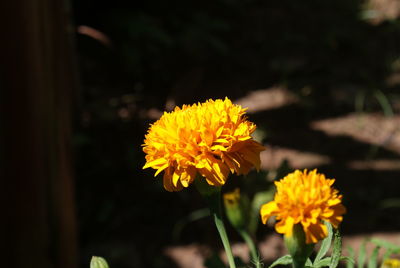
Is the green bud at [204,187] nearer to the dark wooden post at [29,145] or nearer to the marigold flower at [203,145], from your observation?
the marigold flower at [203,145]

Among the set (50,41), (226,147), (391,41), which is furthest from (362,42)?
(226,147)

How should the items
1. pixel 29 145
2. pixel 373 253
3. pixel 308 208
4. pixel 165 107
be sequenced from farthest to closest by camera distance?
pixel 165 107
pixel 29 145
pixel 373 253
pixel 308 208

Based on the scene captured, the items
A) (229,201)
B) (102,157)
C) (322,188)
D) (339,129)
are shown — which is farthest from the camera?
(339,129)

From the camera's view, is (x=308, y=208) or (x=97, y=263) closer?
(x=308, y=208)

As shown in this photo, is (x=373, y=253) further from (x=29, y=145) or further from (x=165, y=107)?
(x=165, y=107)

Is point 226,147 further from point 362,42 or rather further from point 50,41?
point 362,42

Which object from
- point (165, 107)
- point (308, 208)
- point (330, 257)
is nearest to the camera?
point (308, 208)

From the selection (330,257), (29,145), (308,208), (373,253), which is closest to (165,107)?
(29,145)
